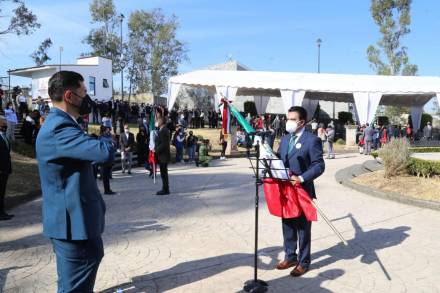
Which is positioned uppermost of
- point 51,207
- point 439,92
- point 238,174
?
point 439,92

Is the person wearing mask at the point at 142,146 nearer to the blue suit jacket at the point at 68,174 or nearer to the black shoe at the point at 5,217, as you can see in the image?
the black shoe at the point at 5,217

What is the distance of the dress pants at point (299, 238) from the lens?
15.7 feet

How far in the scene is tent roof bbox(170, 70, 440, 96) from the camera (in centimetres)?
2505

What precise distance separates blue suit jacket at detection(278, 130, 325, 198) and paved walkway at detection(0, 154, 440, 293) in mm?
1093

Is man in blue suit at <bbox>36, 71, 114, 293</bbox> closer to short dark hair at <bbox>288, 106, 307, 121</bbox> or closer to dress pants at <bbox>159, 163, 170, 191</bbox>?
short dark hair at <bbox>288, 106, 307, 121</bbox>

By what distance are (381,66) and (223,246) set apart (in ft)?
132

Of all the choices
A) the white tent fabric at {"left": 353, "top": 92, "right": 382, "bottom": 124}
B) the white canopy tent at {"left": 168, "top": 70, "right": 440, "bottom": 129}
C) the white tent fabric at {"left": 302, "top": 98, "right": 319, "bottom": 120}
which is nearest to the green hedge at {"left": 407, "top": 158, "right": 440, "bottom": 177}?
the white canopy tent at {"left": 168, "top": 70, "right": 440, "bottom": 129}

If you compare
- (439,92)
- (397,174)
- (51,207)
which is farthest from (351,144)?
(51,207)

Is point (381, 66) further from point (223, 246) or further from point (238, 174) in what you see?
point (223, 246)

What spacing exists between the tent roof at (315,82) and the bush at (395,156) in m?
15.1

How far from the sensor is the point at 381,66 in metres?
41.8

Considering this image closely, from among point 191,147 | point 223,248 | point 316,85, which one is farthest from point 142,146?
point 316,85

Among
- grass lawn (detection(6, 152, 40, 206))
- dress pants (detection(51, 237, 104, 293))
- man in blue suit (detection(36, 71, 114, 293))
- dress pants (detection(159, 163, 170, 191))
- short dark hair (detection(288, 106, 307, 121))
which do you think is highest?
short dark hair (detection(288, 106, 307, 121))

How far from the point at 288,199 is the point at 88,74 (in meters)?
28.5
